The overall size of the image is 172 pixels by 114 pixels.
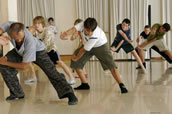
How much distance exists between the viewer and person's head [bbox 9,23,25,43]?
247 cm

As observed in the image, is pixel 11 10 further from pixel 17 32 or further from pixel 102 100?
pixel 102 100

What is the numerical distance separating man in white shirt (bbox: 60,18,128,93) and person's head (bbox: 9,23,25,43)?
528 millimetres

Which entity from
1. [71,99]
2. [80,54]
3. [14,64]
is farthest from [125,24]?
[14,64]

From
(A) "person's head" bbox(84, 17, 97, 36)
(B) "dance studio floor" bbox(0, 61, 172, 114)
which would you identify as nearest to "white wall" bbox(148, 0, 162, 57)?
(B) "dance studio floor" bbox(0, 61, 172, 114)

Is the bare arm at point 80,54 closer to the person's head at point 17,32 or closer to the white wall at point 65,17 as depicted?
the person's head at point 17,32

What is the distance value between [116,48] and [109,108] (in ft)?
8.60

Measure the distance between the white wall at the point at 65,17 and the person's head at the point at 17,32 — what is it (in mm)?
5848

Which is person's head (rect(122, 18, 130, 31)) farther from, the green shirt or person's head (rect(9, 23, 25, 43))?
person's head (rect(9, 23, 25, 43))

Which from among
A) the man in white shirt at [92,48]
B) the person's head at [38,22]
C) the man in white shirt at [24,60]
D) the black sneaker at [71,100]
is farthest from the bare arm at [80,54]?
the person's head at [38,22]

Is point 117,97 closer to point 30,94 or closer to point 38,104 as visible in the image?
point 38,104

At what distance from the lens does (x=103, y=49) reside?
3211 mm

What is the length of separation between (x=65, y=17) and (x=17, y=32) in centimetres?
606

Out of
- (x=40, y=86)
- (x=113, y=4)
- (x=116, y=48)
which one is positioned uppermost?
(x=113, y=4)

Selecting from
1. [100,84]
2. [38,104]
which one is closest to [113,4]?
[100,84]
